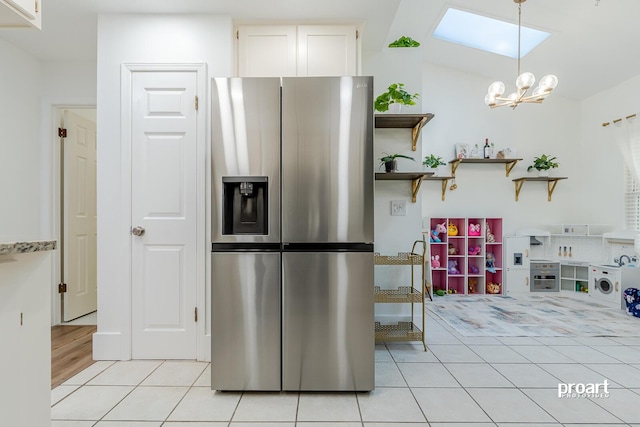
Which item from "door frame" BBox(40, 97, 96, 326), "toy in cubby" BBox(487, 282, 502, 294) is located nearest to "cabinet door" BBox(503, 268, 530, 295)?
"toy in cubby" BBox(487, 282, 502, 294)

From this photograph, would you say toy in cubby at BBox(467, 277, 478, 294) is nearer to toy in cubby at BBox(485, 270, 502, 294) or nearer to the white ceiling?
toy in cubby at BBox(485, 270, 502, 294)

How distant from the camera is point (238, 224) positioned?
1887mm

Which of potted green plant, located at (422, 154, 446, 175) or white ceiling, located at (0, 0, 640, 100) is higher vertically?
white ceiling, located at (0, 0, 640, 100)

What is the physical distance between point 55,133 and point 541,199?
6.25 metres

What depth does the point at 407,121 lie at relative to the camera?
2682 millimetres

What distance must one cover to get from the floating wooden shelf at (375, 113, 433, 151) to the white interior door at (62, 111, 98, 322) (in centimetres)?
302

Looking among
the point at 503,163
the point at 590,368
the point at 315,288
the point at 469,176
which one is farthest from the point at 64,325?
the point at 503,163

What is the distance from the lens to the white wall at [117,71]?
2314mm

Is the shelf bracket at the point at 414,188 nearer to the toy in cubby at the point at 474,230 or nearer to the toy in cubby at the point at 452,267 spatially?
the toy in cubby at the point at 452,267

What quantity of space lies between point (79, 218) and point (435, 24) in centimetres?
465

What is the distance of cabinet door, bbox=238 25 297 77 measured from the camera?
2.40m

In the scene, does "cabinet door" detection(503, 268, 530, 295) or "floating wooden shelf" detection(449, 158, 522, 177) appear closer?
"cabinet door" detection(503, 268, 530, 295)

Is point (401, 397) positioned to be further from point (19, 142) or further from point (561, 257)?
point (561, 257)

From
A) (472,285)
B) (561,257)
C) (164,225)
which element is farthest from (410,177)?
(561,257)
